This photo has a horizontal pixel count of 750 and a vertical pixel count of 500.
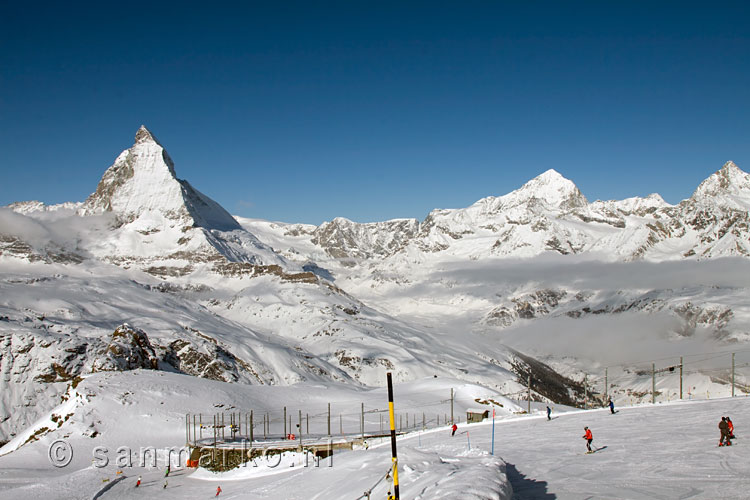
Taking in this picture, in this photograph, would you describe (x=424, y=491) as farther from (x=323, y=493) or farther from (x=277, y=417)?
(x=277, y=417)

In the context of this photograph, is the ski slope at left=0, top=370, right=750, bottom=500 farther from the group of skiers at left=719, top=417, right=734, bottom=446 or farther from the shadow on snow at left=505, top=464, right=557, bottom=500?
the group of skiers at left=719, top=417, right=734, bottom=446

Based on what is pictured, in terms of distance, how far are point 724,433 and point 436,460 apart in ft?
67.5

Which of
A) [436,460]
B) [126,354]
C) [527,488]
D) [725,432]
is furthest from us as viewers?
[126,354]

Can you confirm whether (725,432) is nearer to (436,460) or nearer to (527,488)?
(527,488)

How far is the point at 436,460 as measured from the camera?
27062 millimetres

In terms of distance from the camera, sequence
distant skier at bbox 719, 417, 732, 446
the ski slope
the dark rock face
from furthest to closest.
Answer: the dark rock face, distant skier at bbox 719, 417, 732, 446, the ski slope

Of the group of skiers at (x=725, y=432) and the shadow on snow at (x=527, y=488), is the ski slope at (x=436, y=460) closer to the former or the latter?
the shadow on snow at (x=527, y=488)

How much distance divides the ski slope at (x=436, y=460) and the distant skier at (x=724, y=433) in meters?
0.94

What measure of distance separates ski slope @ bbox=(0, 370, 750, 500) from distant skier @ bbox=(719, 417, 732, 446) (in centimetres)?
94

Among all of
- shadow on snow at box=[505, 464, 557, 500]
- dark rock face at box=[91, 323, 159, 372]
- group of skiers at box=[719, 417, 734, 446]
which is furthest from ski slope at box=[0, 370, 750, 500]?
dark rock face at box=[91, 323, 159, 372]

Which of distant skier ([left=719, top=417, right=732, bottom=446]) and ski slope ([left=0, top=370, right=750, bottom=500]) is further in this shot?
distant skier ([left=719, top=417, right=732, bottom=446])

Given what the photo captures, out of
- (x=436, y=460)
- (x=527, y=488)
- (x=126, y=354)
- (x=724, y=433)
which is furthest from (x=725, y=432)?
(x=126, y=354)

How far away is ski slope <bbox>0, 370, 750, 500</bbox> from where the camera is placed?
2566 centimetres

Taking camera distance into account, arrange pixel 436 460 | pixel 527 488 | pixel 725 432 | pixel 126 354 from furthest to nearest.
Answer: pixel 126 354 < pixel 725 432 < pixel 527 488 < pixel 436 460
